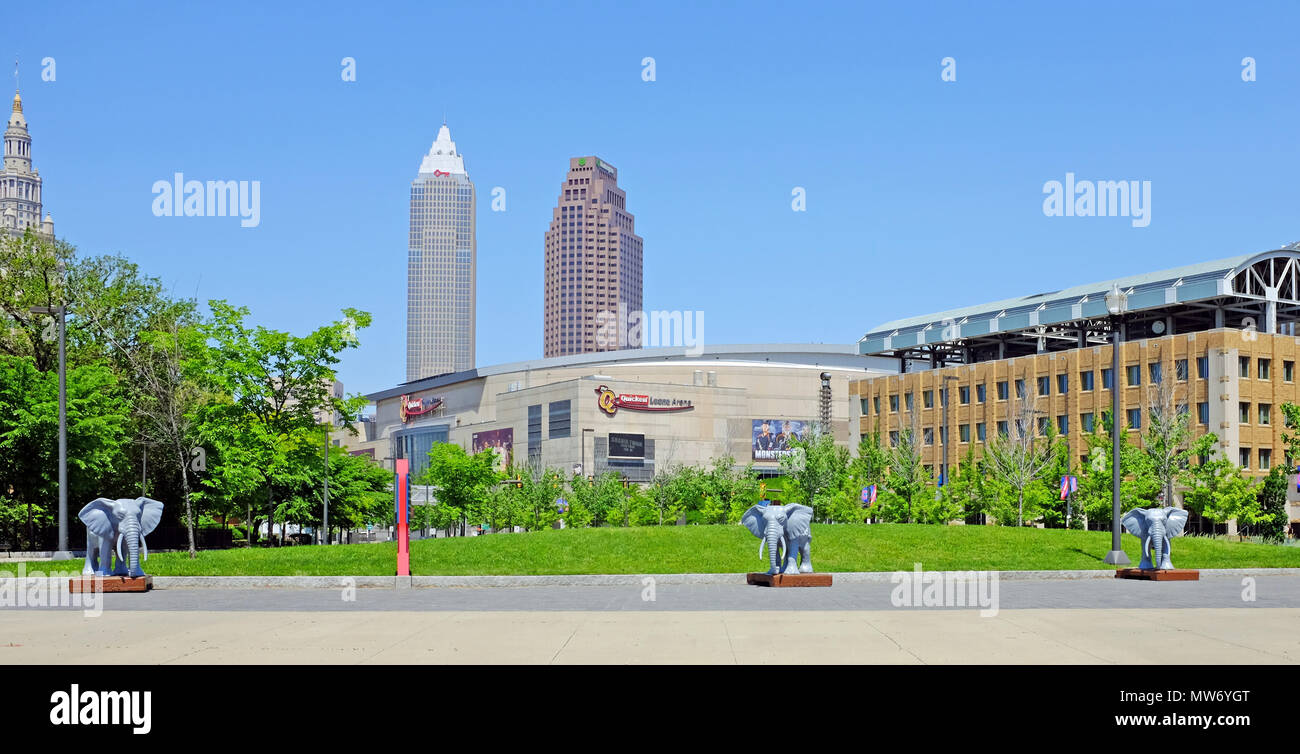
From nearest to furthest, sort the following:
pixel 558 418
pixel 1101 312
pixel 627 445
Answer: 1. pixel 1101 312
2. pixel 627 445
3. pixel 558 418

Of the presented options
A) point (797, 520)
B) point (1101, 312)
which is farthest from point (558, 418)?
point (797, 520)

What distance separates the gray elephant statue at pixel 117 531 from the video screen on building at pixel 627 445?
115 metres

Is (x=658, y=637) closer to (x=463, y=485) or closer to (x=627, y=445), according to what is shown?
(x=463, y=485)

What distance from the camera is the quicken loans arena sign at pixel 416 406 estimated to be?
594 ft

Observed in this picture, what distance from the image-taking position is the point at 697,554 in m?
30.5

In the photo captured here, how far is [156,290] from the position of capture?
55125mm

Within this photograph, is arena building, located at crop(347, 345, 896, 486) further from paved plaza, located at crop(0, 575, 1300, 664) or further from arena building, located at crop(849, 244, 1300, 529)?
paved plaza, located at crop(0, 575, 1300, 664)

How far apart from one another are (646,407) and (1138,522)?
11683 centimetres

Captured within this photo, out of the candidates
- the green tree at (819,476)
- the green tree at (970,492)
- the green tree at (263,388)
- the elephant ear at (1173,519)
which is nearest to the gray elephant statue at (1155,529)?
the elephant ear at (1173,519)

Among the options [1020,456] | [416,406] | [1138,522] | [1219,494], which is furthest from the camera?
[416,406]

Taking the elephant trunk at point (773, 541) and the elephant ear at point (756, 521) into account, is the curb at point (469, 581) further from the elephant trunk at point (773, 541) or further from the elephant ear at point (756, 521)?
the elephant ear at point (756, 521)

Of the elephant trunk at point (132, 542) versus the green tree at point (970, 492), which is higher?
the elephant trunk at point (132, 542)
